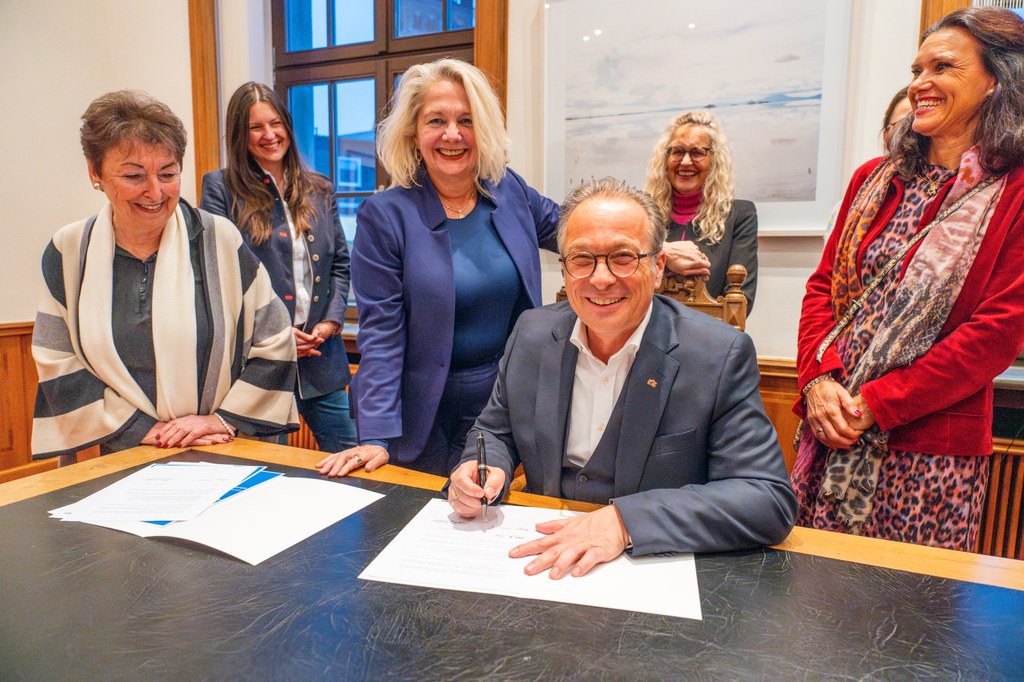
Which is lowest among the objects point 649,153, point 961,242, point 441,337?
point 441,337

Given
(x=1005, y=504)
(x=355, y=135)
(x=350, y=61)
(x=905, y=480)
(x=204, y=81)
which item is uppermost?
(x=350, y=61)

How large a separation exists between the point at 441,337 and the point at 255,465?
1.80ft

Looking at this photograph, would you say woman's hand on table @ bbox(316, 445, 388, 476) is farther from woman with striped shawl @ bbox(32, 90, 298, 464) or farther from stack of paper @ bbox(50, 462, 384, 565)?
woman with striped shawl @ bbox(32, 90, 298, 464)

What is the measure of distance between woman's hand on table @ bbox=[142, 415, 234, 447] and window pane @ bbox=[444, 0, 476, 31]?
8.54ft

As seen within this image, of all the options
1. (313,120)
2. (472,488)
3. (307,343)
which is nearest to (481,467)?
(472,488)

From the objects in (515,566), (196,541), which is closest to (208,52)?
(196,541)

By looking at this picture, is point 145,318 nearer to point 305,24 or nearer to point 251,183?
point 251,183

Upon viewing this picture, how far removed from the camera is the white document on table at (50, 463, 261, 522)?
3.93 feet

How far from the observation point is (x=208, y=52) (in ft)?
12.2

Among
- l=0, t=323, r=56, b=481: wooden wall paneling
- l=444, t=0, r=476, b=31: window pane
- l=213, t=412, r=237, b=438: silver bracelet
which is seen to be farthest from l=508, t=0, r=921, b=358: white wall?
l=0, t=323, r=56, b=481: wooden wall paneling

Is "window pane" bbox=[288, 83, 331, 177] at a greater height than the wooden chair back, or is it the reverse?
"window pane" bbox=[288, 83, 331, 177]

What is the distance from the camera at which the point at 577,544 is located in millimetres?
1010

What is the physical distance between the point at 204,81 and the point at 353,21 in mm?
927

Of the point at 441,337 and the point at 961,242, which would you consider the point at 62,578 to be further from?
the point at 961,242
